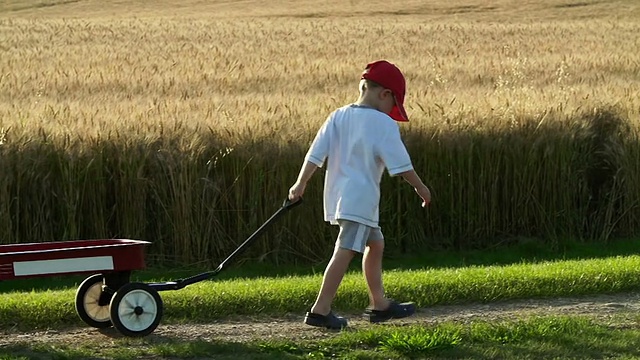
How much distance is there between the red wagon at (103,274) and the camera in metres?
6.28

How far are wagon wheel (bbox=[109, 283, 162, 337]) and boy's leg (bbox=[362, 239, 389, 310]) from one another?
1.25m

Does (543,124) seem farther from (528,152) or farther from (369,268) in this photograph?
(369,268)

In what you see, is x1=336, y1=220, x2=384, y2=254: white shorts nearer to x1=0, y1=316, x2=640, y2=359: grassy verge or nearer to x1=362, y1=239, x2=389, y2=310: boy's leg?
x1=362, y1=239, x2=389, y2=310: boy's leg

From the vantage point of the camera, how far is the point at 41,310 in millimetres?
7234

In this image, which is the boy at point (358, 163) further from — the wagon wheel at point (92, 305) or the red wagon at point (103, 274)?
the wagon wheel at point (92, 305)

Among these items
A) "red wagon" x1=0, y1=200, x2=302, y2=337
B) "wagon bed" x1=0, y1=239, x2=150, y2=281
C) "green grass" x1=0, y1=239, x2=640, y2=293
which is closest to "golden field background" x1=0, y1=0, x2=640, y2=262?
"green grass" x1=0, y1=239, x2=640, y2=293

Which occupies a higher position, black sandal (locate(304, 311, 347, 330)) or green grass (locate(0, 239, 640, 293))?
green grass (locate(0, 239, 640, 293))

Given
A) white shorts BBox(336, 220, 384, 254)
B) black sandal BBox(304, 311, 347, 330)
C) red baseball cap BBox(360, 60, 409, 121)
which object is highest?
red baseball cap BBox(360, 60, 409, 121)

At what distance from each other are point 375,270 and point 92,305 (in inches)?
67.9

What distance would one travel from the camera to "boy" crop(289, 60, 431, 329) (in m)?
6.51

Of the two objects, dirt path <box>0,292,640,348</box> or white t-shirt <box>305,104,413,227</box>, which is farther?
dirt path <box>0,292,640,348</box>

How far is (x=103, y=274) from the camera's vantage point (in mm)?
6742

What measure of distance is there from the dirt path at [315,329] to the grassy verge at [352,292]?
0.37 ft

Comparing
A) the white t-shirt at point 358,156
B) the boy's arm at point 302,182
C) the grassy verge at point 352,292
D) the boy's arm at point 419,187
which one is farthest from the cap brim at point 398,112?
the grassy verge at point 352,292
